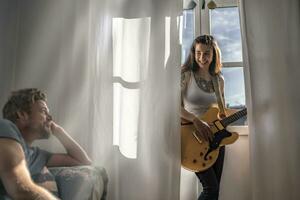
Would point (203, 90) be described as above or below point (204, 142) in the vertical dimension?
above

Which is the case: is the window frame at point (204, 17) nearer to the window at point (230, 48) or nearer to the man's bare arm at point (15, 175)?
the window at point (230, 48)

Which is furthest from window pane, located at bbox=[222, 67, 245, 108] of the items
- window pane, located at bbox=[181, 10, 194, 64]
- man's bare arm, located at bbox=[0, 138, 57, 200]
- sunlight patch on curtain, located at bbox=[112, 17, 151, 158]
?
man's bare arm, located at bbox=[0, 138, 57, 200]

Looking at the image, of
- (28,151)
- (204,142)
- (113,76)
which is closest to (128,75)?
(113,76)

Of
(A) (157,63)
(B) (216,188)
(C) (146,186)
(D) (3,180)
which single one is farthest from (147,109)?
(D) (3,180)

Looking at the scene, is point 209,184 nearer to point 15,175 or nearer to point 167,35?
point 167,35

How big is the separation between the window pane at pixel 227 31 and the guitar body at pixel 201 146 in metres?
0.42

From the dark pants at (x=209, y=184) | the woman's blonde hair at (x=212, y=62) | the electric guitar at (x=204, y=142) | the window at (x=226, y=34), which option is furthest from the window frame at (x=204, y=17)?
the dark pants at (x=209, y=184)

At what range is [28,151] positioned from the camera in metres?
1.19

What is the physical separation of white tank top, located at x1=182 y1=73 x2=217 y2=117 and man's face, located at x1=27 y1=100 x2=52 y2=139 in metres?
0.63

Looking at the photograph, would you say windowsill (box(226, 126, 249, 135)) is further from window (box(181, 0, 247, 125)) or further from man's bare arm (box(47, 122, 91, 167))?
man's bare arm (box(47, 122, 91, 167))

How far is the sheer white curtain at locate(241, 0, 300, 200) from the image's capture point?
1509 mm

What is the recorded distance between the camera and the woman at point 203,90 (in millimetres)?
1515

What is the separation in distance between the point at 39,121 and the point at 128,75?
0.48 meters

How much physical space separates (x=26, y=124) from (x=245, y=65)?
3.25ft
